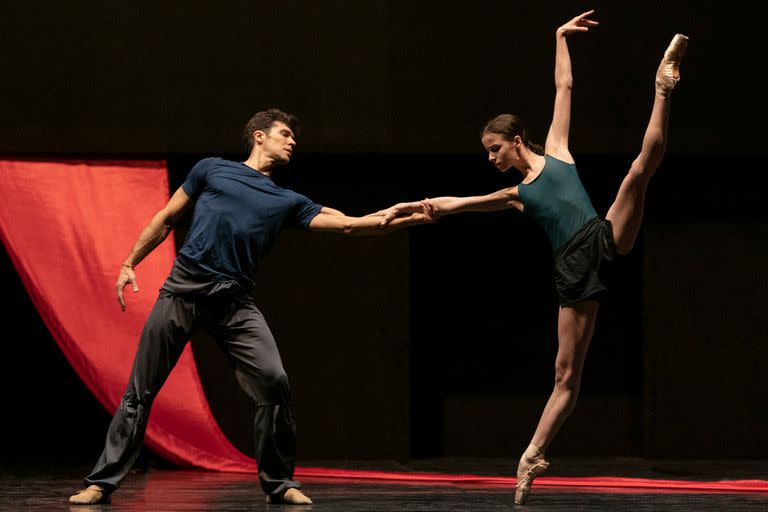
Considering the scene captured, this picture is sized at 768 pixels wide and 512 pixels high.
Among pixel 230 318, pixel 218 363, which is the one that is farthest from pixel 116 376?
pixel 230 318

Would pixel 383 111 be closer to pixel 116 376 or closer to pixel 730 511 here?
pixel 116 376

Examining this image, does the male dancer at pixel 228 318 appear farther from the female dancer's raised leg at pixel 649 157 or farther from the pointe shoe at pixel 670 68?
the pointe shoe at pixel 670 68

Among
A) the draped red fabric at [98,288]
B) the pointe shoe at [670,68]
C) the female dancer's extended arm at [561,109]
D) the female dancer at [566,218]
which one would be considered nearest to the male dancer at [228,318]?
the female dancer at [566,218]

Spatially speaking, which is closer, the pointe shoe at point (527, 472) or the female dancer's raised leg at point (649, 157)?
the female dancer's raised leg at point (649, 157)

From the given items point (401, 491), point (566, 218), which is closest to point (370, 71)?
point (566, 218)

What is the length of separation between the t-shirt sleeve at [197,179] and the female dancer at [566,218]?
0.67 m

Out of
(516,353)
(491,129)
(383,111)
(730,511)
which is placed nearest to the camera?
(730,511)

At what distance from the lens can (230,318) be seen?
3852 millimetres

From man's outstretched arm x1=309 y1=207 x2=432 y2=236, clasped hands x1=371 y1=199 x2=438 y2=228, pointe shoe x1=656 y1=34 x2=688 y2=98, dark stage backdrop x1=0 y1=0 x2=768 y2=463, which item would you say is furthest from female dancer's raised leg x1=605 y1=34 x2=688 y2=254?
dark stage backdrop x1=0 y1=0 x2=768 y2=463

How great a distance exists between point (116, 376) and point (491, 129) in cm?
220

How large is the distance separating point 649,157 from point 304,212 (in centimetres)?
→ 121

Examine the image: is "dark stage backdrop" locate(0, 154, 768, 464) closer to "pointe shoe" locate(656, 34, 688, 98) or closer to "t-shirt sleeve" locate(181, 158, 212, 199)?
"t-shirt sleeve" locate(181, 158, 212, 199)

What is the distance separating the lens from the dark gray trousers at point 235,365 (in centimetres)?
376

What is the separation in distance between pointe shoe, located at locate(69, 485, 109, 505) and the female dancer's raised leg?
1.97m
